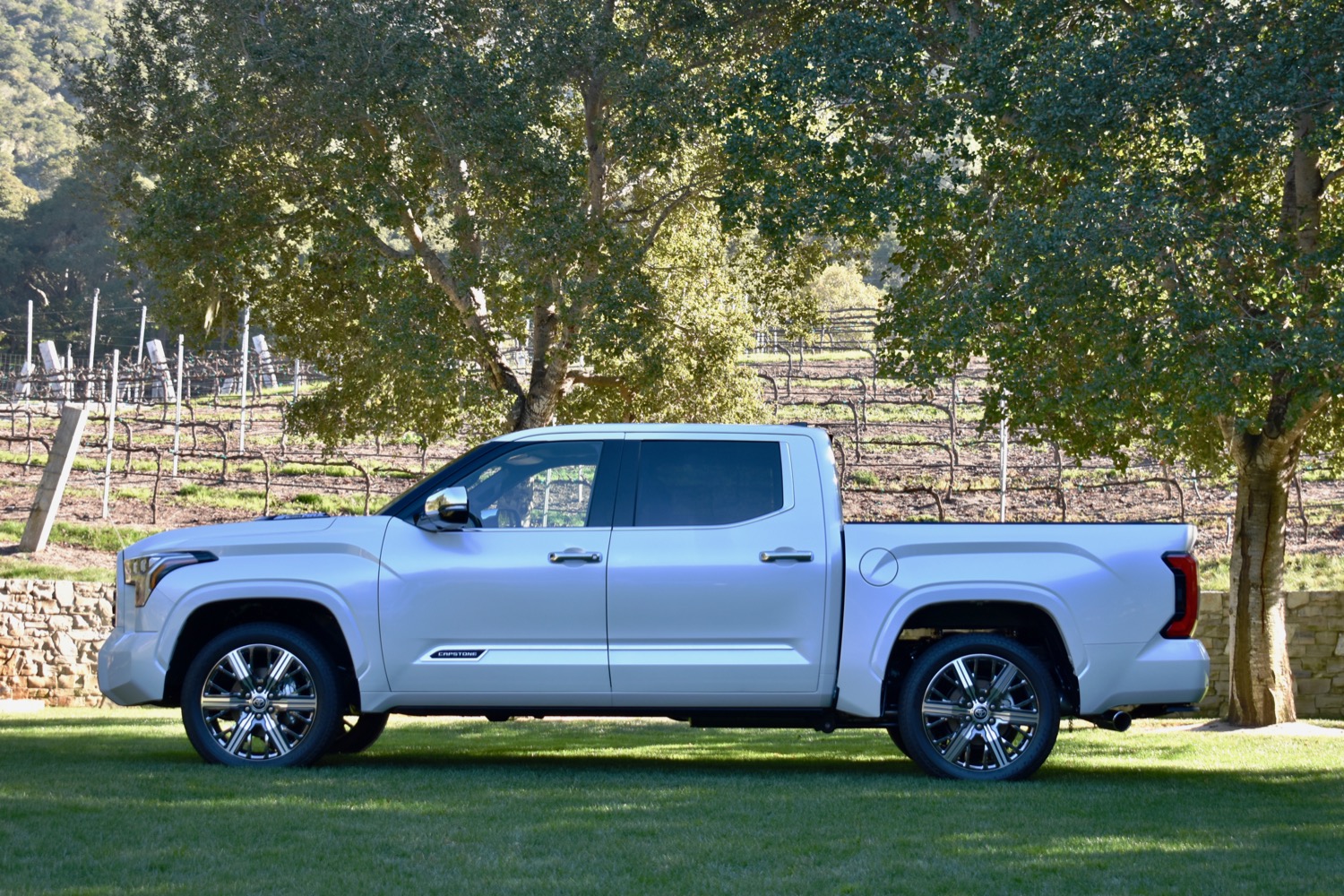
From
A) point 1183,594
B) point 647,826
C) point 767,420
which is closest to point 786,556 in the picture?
point 647,826

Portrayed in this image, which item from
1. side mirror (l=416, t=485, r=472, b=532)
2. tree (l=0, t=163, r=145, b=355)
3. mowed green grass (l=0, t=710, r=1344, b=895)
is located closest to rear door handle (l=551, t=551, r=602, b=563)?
side mirror (l=416, t=485, r=472, b=532)

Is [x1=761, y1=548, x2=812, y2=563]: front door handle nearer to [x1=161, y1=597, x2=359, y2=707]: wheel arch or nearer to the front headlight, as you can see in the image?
[x1=161, y1=597, x2=359, y2=707]: wheel arch

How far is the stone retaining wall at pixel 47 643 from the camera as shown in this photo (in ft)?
59.1

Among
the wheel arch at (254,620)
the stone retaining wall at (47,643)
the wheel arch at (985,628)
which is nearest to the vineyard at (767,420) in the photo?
the stone retaining wall at (47,643)

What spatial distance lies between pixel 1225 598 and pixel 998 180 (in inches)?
292

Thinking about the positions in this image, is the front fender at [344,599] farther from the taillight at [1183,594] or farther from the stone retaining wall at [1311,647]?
the stone retaining wall at [1311,647]

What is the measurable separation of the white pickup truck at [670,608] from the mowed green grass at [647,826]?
1.24ft

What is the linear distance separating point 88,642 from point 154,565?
11.4m

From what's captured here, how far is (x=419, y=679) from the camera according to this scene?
7.88 meters

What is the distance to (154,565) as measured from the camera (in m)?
8.09

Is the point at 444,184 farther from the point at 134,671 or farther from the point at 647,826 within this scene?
the point at 647,826

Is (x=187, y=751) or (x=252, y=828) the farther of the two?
(x=187, y=751)

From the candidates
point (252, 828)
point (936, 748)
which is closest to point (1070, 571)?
point (936, 748)

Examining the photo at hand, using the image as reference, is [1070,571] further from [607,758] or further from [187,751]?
[187,751]
